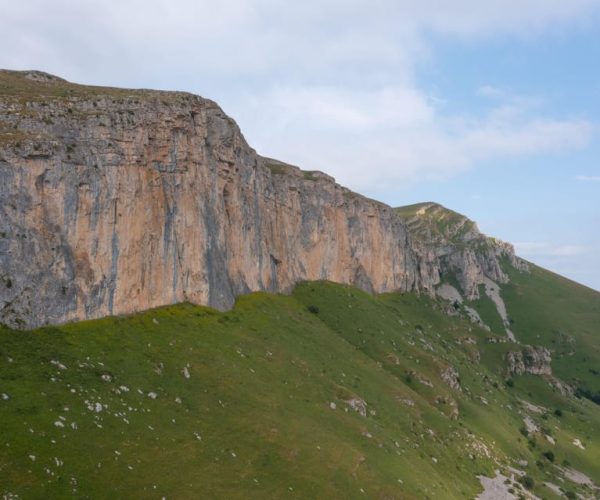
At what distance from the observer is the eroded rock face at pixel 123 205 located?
49.4 m

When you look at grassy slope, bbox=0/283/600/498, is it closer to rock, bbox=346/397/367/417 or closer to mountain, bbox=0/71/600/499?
mountain, bbox=0/71/600/499

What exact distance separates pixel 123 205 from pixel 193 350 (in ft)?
61.1

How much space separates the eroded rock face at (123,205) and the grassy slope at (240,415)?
3781 mm

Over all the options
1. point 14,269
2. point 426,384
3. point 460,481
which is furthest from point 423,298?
point 14,269

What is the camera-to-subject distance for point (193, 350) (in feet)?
193

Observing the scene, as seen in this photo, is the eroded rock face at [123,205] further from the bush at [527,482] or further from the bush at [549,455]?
the bush at [549,455]

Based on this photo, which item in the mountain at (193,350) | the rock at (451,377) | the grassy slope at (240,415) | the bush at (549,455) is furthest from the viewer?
the rock at (451,377)

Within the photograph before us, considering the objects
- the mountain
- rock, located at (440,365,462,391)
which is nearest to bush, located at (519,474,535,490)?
the mountain

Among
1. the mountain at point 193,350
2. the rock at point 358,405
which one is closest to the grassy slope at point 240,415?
the mountain at point 193,350

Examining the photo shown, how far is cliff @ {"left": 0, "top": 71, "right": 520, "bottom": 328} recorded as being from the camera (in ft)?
162

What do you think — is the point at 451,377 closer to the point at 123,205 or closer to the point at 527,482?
the point at 527,482

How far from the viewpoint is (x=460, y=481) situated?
67000 millimetres

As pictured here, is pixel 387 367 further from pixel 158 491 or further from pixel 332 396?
pixel 158 491

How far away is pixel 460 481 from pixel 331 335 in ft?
98.9
